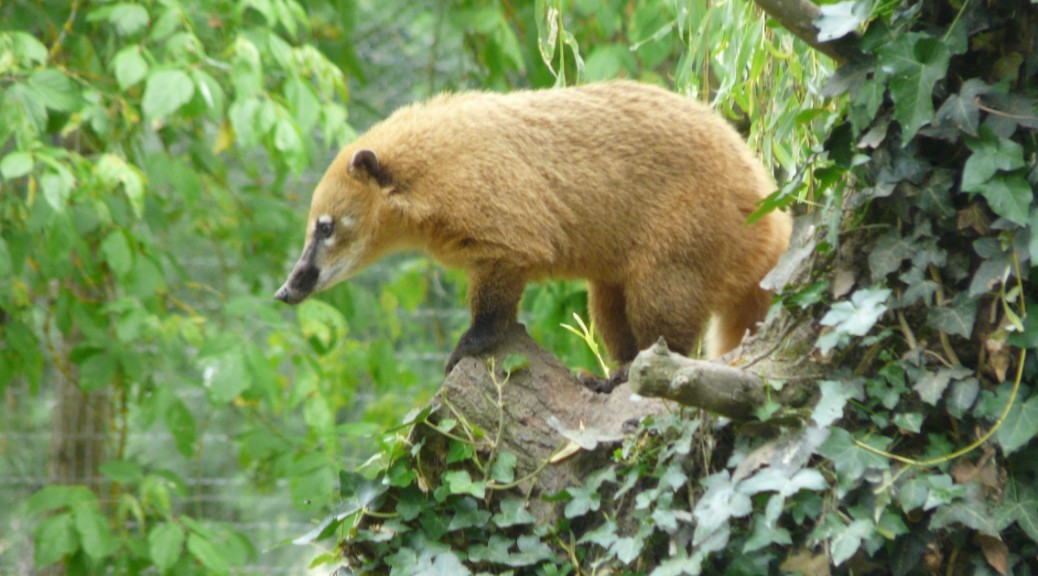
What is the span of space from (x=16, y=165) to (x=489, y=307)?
70.7 inches

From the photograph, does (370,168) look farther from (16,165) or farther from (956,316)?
(956,316)

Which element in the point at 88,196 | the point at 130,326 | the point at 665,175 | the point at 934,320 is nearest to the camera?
the point at 934,320

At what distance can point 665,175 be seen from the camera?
354 cm

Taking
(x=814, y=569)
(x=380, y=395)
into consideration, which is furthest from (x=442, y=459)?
(x=380, y=395)

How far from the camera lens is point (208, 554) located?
462cm

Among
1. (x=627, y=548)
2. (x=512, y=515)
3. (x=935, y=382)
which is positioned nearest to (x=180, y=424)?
(x=512, y=515)

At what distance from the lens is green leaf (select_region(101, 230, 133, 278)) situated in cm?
446

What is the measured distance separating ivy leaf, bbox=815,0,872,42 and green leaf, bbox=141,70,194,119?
2.48 m

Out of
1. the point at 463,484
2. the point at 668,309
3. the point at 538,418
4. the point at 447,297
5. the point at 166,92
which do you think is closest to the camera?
the point at 463,484

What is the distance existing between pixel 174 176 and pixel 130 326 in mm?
633

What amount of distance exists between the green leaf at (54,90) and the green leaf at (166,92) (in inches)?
14.3

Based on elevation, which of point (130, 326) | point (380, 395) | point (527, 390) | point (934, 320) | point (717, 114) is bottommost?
point (380, 395)

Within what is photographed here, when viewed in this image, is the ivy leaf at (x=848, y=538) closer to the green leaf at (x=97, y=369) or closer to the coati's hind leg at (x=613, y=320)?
the coati's hind leg at (x=613, y=320)

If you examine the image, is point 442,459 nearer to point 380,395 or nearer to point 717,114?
point 717,114
